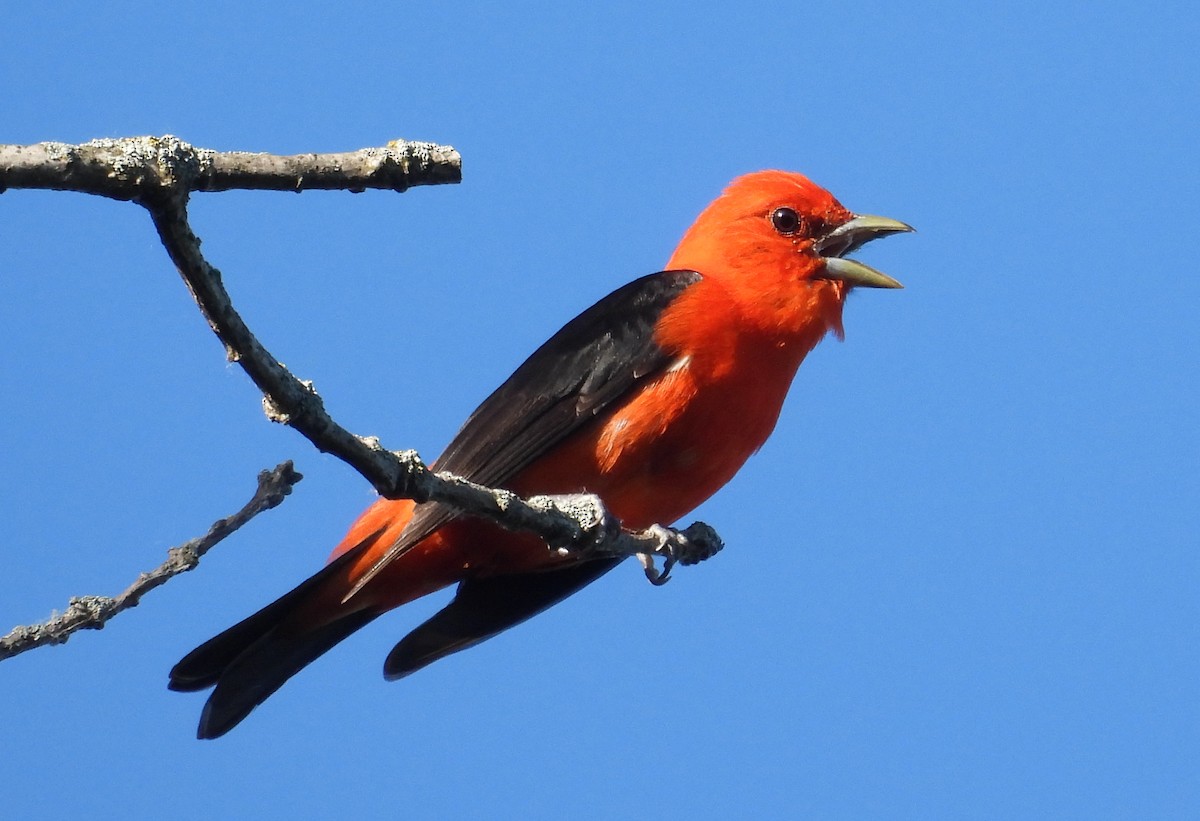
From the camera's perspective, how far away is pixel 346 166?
257cm

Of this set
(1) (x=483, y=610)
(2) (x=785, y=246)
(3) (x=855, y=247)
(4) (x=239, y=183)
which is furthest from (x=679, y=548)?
(4) (x=239, y=183)

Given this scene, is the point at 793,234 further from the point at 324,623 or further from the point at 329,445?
the point at 329,445

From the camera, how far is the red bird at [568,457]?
493cm

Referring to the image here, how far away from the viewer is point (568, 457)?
16.3 ft

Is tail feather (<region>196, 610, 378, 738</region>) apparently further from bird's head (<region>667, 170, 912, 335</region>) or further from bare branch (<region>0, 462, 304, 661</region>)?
bird's head (<region>667, 170, 912, 335</region>)

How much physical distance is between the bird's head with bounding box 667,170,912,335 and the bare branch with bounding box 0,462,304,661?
2154mm

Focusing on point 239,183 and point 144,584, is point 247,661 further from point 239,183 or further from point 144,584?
point 239,183

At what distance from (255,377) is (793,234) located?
3578mm

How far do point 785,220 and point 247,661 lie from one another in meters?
2.83

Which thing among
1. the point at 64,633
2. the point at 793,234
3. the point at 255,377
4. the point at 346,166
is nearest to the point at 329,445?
the point at 255,377

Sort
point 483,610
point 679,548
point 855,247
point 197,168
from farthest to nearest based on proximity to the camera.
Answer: point 855,247 → point 483,610 → point 679,548 → point 197,168

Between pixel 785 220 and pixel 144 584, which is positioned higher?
pixel 785 220

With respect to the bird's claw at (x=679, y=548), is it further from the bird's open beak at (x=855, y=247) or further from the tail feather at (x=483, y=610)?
the bird's open beak at (x=855, y=247)

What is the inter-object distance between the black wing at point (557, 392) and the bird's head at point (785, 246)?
1.19 feet
